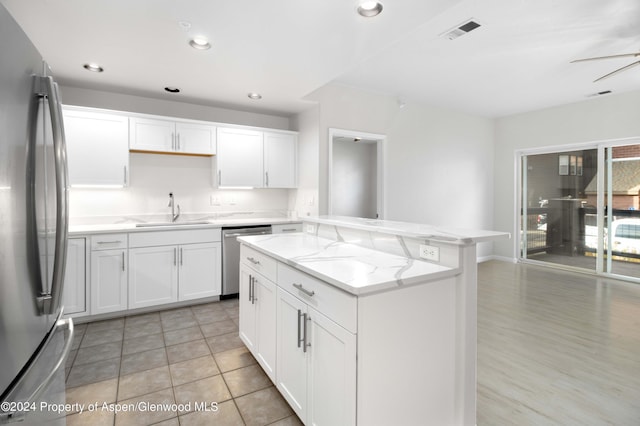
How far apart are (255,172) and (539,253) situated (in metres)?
5.36

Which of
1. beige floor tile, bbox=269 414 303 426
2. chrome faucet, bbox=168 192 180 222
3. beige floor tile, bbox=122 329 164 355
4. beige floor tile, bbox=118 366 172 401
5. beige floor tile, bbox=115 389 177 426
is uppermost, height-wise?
chrome faucet, bbox=168 192 180 222

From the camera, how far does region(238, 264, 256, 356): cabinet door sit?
229 cm

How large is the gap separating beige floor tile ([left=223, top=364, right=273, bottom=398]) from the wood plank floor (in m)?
1.35

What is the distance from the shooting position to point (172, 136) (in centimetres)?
380

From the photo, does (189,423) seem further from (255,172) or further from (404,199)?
(404,199)

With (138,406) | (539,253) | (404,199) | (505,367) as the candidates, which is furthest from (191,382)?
(539,253)

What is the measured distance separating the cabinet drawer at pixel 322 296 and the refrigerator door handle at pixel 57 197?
979 millimetres

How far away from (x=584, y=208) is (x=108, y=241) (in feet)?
22.5

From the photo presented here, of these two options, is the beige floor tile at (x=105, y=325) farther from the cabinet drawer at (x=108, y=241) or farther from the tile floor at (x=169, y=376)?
the cabinet drawer at (x=108, y=241)

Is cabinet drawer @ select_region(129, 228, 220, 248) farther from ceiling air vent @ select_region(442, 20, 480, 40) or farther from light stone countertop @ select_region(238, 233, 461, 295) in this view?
ceiling air vent @ select_region(442, 20, 480, 40)

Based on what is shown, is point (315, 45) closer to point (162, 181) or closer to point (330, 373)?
point (330, 373)

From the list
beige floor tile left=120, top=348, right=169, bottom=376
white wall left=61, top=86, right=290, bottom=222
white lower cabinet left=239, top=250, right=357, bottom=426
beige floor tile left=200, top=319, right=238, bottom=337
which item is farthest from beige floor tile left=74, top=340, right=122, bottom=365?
white wall left=61, top=86, right=290, bottom=222

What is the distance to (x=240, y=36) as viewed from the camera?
2.51 meters

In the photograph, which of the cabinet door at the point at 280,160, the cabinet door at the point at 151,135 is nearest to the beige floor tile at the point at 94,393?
the cabinet door at the point at 151,135
